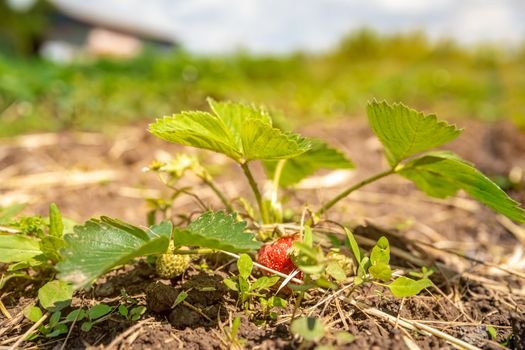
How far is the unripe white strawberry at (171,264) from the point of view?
1.24 m

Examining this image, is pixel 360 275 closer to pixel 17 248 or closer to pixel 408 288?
pixel 408 288

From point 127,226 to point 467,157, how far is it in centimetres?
331

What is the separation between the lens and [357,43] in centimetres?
1972

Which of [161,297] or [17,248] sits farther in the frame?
[17,248]

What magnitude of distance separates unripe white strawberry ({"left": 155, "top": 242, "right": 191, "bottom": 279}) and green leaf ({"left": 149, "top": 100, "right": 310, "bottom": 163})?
11.9 inches

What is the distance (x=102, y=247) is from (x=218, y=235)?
0.26 m

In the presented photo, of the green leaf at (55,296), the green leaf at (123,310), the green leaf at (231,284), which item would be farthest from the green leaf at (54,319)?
the green leaf at (231,284)

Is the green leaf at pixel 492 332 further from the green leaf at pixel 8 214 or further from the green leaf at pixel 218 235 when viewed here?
the green leaf at pixel 8 214

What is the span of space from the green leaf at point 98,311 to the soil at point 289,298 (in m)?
0.03

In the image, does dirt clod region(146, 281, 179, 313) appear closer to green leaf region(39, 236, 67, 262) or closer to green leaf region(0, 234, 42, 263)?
green leaf region(39, 236, 67, 262)

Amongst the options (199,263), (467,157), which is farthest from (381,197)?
(199,263)

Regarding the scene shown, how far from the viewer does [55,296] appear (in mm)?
1181

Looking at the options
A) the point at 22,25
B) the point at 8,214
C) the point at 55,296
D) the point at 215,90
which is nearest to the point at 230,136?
the point at 55,296

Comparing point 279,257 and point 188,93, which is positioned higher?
point 279,257
